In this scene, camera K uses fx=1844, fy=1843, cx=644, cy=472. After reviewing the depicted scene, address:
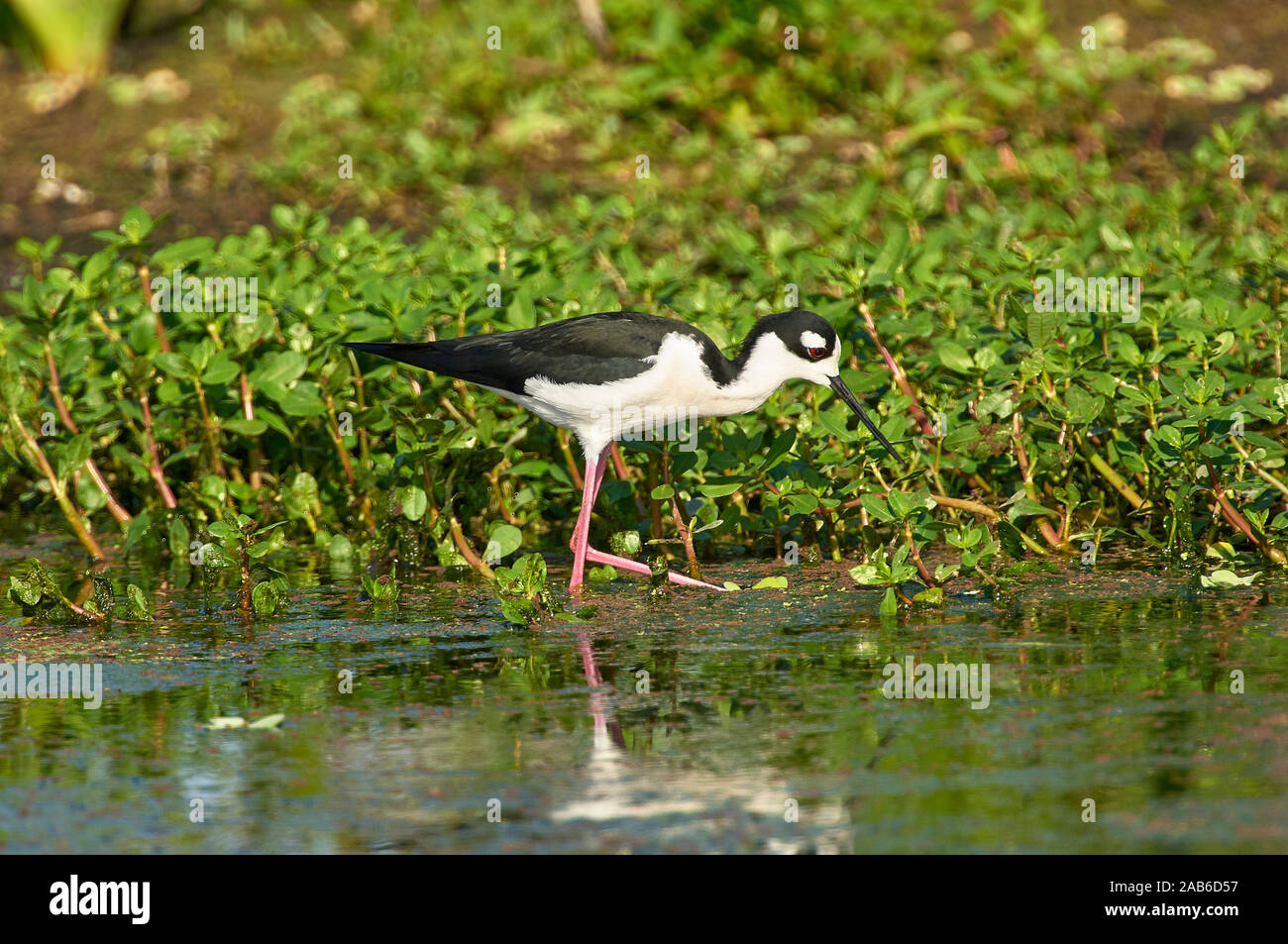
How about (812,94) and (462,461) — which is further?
(812,94)

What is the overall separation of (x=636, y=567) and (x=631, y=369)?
0.69 meters

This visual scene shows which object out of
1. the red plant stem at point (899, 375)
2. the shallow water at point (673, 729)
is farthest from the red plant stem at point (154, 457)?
the red plant stem at point (899, 375)

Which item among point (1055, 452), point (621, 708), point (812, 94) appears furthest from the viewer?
point (812, 94)

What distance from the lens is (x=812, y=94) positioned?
12102 millimetres

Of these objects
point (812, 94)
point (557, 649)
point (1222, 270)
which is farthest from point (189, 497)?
point (812, 94)

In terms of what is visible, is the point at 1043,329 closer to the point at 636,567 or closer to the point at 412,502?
the point at 636,567

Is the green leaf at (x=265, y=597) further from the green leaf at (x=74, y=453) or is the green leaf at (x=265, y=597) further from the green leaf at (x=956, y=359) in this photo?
the green leaf at (x=956, y=359)

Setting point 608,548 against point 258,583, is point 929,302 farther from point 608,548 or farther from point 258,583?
point 258,583

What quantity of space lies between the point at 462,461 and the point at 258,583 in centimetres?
94

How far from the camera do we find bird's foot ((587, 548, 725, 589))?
6.22m

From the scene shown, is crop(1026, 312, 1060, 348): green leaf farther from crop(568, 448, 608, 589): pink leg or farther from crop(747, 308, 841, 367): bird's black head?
crop(568, 448, 608, 589): pink leg

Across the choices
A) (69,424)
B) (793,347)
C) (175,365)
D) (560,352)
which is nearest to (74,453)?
(175,365)

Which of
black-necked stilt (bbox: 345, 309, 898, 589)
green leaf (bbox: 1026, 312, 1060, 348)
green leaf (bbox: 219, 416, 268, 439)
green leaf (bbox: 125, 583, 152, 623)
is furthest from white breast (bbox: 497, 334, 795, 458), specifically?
green leaf (bbox: 125, 583, 152, 623)

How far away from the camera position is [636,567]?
21.0ft
